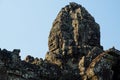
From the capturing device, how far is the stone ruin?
35500 millimetres

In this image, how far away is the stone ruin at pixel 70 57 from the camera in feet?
116

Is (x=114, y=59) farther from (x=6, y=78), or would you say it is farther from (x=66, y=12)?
(x=66, y=12)

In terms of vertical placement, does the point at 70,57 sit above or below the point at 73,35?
below

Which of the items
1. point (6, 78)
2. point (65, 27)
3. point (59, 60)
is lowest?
point (6, 78)

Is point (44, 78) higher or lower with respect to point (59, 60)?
lower

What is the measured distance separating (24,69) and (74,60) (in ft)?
26.4

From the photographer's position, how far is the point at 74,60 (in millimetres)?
42656

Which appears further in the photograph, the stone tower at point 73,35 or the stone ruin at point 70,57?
the stone tower at point 73,35

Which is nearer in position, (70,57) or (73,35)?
(70,57)

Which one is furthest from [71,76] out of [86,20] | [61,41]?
[86,20]

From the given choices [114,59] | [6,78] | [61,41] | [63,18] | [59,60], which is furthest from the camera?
[63,18]

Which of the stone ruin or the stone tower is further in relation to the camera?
the stone tower

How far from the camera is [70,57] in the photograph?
42.8 metres

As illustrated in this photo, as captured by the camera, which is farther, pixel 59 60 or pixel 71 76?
pixel 59 60
